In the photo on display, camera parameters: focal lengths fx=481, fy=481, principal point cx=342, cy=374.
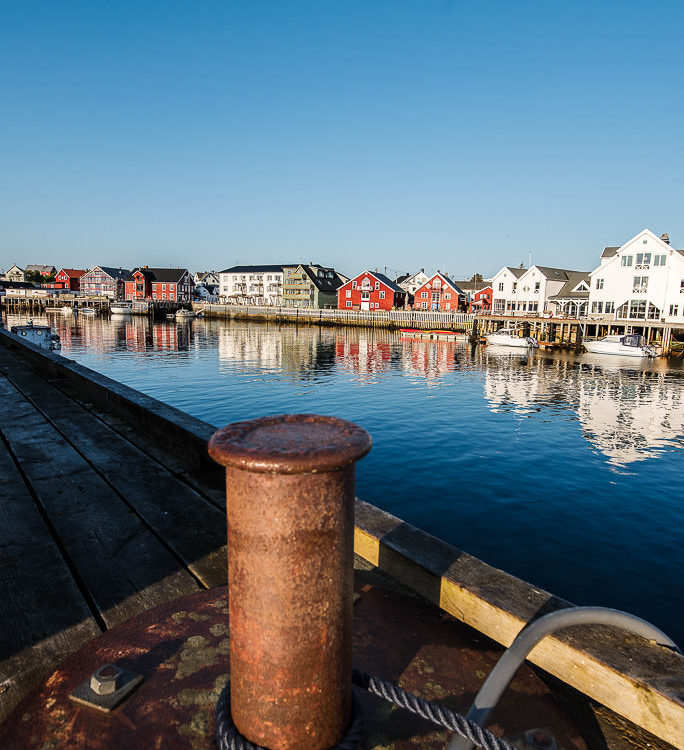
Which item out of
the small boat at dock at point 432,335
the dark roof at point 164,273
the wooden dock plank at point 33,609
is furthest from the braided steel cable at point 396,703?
the dark roof at point 164,273

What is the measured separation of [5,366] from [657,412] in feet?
82.1

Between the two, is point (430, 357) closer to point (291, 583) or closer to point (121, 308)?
point (291, 583)

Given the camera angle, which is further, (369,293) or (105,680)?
(369,293)

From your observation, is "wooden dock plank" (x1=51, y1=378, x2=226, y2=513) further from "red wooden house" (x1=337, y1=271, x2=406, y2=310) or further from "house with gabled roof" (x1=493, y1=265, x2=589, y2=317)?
"red wooden house" (x1=337, y1=271, x2=406, y2=310)

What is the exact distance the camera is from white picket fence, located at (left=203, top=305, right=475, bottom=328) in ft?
222

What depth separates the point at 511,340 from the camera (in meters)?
51.6

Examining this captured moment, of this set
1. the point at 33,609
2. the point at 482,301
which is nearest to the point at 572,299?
the point at 482,301

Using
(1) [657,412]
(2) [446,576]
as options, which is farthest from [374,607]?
(1) [657,412]

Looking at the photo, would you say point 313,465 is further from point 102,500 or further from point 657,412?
point 657,412

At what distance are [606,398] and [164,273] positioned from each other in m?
101

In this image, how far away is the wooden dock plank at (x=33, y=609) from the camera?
2346 mm

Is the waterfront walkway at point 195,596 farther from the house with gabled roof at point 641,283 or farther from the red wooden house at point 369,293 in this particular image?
the red wooden house at point 369,293

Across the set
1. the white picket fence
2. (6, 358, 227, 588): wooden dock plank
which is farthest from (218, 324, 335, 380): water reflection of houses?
(6, 358, 227, 588): wooden dock plank

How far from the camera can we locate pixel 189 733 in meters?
1.83
